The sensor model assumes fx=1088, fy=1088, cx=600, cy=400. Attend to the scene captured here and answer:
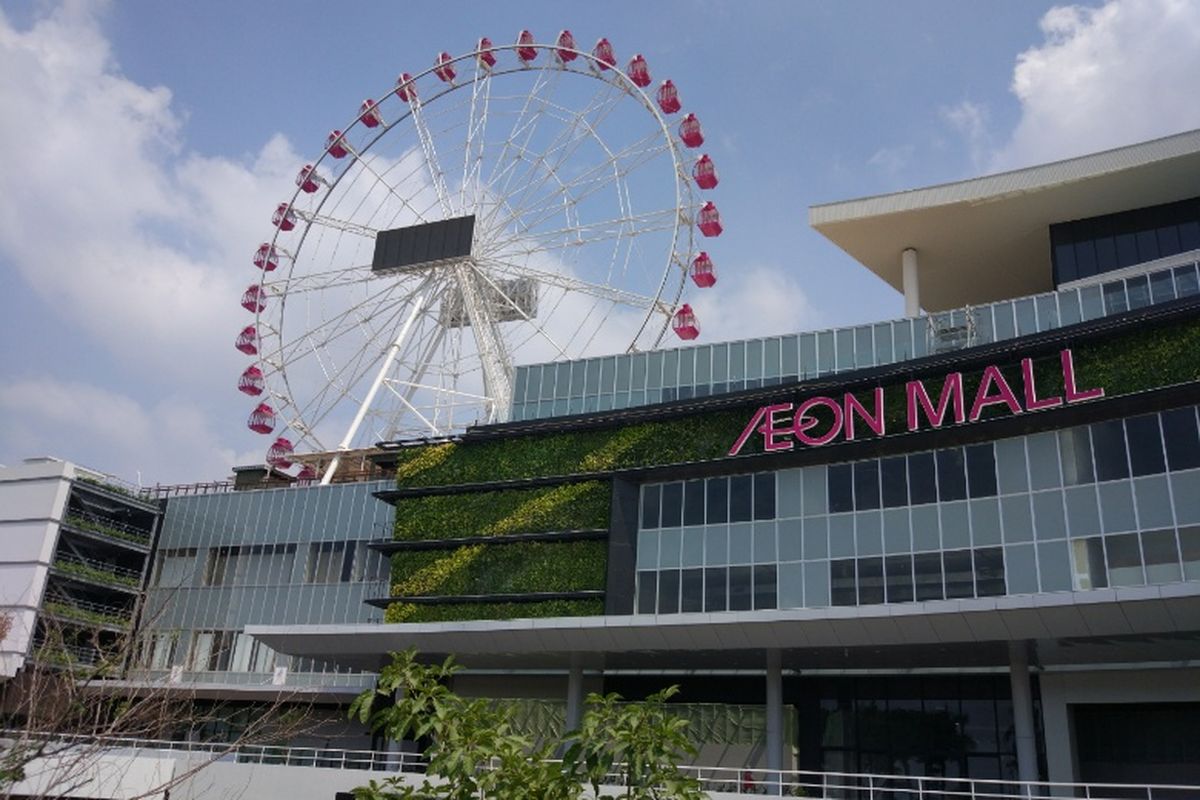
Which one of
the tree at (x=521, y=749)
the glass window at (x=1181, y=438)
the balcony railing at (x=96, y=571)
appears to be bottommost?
the tree at (x=521, y=749)

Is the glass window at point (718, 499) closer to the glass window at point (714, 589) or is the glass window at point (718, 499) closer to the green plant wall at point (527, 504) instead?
the green plant wall at point (527, 504)

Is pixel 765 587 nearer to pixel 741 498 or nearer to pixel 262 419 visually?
pixel 741 498

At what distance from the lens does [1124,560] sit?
1206 inches

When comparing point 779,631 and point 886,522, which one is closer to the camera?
point 779,631

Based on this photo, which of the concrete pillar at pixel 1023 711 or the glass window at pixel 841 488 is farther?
the glass window at pixel 841 488

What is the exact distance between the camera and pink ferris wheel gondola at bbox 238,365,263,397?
54844 mm

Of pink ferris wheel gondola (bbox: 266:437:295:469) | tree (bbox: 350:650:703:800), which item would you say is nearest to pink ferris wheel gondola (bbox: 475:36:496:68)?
pink ferris wheel gondola (bbox: 266:437:295:469)

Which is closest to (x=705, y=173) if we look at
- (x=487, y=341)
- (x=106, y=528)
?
(x=487, y=341)

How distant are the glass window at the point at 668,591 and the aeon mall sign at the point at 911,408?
510 cm

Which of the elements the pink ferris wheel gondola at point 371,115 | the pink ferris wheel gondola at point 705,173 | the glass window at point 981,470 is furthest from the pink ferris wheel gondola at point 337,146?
Result: the glass window at point 981,470

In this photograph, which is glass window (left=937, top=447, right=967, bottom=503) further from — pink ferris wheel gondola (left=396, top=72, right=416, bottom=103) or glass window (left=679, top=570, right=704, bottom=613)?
pink ferris wheel gondola (left=396, top=72, right=416, bottom=103)

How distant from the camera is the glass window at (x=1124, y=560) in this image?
30328mm

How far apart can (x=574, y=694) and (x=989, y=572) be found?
15384 millimetres

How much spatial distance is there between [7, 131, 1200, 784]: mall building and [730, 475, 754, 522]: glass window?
0.27ft
